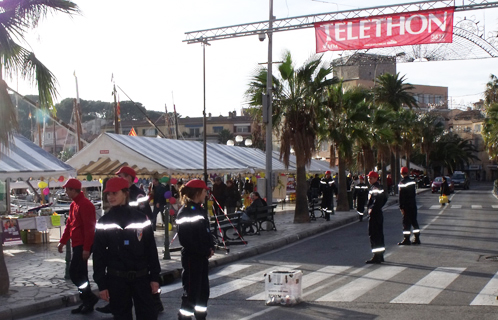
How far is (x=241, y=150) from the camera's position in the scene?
3105 cm

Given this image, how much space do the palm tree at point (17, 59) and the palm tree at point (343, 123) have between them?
17.1 m

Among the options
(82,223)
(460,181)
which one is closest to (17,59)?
(82,223)

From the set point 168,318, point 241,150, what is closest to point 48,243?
point 168,318

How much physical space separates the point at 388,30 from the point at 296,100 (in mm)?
4593

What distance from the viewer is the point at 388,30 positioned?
60.5 feet

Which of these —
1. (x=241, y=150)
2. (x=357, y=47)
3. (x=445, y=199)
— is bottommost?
(x=445, y=199)

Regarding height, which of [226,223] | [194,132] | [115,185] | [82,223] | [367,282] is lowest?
[367,282]

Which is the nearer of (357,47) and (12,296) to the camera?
(12,296)

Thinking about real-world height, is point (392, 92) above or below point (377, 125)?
above

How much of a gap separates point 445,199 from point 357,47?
16514 mm

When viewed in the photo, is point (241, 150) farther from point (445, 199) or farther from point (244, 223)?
point (244, 223)

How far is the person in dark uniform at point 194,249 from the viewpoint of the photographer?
6.73 meters

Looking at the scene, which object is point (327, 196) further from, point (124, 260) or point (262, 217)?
point (124, 260)

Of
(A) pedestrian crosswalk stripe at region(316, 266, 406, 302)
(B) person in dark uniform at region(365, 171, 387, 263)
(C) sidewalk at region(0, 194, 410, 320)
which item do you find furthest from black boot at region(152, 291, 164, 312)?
A: (B) person in dark uniform at region(365, 171, 387, 263)
